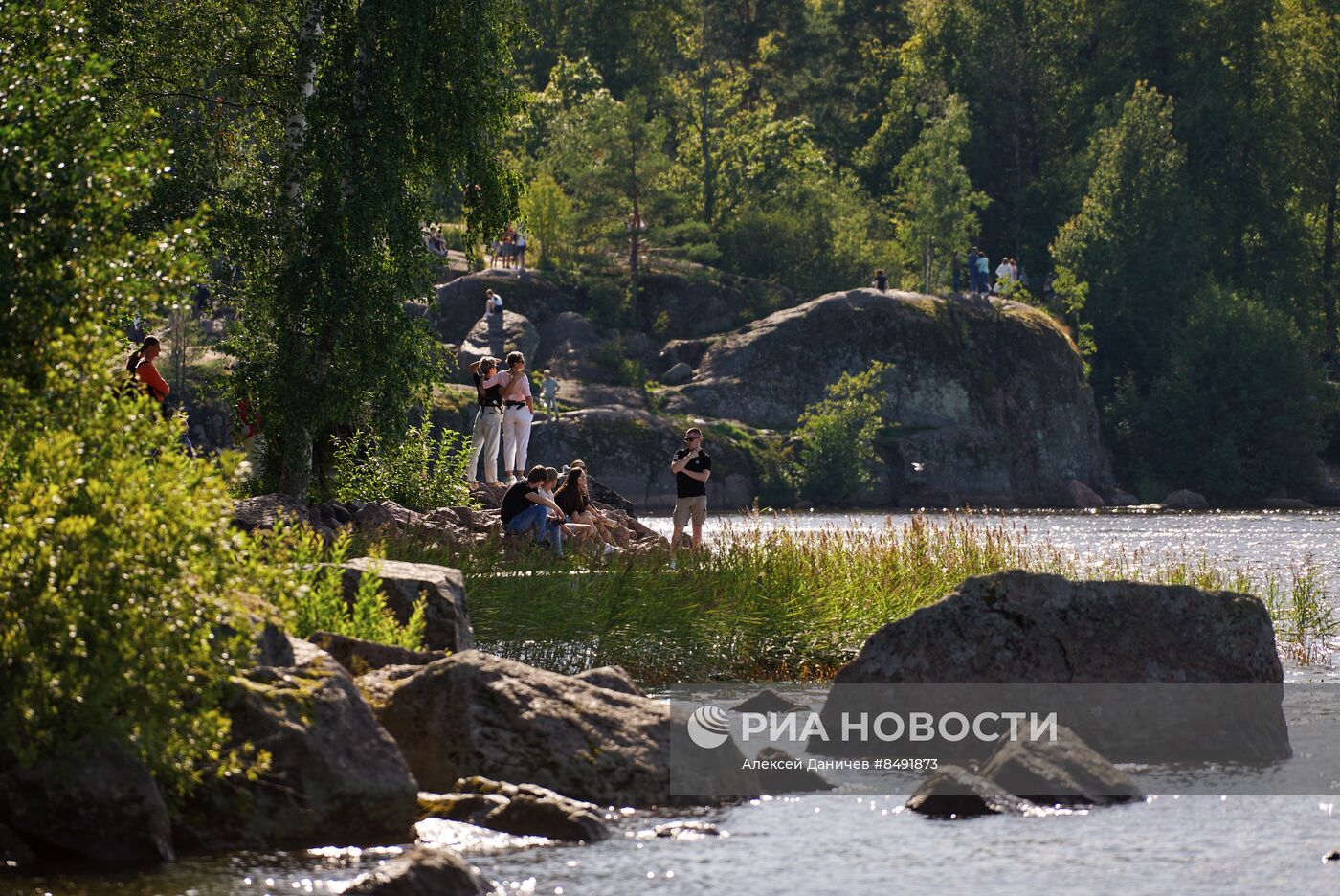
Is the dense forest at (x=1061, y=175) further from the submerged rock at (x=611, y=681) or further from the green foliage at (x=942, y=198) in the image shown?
the submerged rock at (x=611, y=681)

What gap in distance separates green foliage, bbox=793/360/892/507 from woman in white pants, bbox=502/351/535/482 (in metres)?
47.0

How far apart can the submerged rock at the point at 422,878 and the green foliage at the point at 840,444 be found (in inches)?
2506

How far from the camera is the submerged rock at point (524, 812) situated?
12.5 m

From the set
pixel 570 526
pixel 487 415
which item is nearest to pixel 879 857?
pixel 570 526

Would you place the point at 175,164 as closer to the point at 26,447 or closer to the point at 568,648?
the point at 568,648

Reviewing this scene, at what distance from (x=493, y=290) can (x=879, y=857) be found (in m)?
65.7

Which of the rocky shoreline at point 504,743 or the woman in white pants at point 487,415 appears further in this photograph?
the woman in white pants at point 487,415

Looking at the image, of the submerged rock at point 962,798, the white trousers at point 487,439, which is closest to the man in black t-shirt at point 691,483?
the white trousers at point 487,439

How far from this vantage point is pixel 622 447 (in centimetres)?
6800

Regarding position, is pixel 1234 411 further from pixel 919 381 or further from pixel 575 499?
pixel 575 499

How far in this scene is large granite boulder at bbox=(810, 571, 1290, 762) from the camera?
16.3 meters

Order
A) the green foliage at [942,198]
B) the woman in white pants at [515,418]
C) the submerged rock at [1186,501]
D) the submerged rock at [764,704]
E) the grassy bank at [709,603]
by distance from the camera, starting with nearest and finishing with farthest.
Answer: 1. the submerged rock at [764,704]
2. the grassy bank at [709,603]
3. the woman in white pants at [515,418]
4. the submerged rock at [1186,501]
5. the green foliage at [942,198]

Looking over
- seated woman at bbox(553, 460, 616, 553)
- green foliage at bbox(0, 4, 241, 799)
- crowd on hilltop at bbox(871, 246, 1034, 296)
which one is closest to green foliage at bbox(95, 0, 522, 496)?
seated woman at bbox(553, 460, 616, 553)

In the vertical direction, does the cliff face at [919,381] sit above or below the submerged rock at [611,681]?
above
